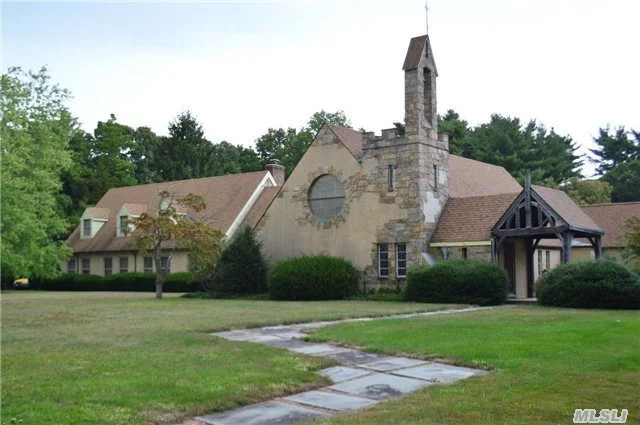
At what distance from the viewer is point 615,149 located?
63031mm

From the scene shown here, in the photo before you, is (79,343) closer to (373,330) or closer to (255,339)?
(255,339)

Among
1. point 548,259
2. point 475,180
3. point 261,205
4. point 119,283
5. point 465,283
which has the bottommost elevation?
point 119,283

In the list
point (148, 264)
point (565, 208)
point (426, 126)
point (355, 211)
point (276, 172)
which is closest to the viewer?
point (565, 208)

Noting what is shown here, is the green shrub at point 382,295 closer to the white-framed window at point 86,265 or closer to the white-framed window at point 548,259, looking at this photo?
the white-framed window at point 548,259

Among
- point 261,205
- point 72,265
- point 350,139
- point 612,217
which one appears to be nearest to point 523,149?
point 612,217

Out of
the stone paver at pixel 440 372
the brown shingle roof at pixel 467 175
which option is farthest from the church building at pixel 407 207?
the stone paver at pixel 440 372

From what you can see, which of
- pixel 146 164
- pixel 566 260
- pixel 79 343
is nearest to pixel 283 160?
pixel 146 164

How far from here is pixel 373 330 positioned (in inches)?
575

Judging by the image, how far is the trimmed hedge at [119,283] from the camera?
38.4 metres

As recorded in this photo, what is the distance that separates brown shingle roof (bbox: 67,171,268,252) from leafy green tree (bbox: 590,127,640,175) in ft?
118

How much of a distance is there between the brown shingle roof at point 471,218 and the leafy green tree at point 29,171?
17576mm

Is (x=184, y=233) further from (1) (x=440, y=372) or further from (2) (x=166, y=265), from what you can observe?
(1) (x=440, y=372)

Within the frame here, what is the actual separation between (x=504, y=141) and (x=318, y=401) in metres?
52.1

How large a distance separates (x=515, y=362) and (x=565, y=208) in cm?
1762
